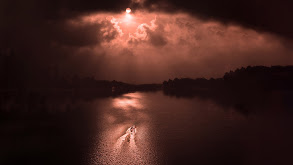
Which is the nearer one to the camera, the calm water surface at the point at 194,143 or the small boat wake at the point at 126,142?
the calm water surface at the point at 194,143

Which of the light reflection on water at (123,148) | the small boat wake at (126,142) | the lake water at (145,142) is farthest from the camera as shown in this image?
the small boat wake at (126,142)

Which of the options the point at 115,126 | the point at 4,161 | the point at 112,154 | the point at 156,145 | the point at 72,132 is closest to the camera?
the point at 4,161

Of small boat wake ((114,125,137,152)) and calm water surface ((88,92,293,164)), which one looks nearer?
calm water surface ((88,92,293,164))

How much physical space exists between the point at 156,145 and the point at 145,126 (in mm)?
26458

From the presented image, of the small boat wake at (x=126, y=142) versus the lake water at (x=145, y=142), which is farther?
the small boat wake at (x=126, y=142)

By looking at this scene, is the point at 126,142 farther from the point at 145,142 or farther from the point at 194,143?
the point at 194,143

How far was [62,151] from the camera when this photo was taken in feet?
182

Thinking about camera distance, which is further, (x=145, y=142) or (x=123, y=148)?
(x=145, y=142)

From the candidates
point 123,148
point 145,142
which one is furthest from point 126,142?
point 145,142

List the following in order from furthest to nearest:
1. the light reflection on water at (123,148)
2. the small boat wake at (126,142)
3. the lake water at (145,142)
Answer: the small boat wake at (126,142) < the lake water at (145,142) < the light reflection on water at (123,148)

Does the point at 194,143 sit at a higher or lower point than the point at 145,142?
higher

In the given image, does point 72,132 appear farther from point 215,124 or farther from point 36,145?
point 215,124

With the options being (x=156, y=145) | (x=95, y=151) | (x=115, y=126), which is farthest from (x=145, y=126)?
(x=95, y=151)

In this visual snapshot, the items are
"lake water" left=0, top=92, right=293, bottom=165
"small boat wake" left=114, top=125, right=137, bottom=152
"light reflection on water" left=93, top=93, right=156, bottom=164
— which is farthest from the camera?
→ "small boat wake" left=114, top=125, right=137, bottom=152
